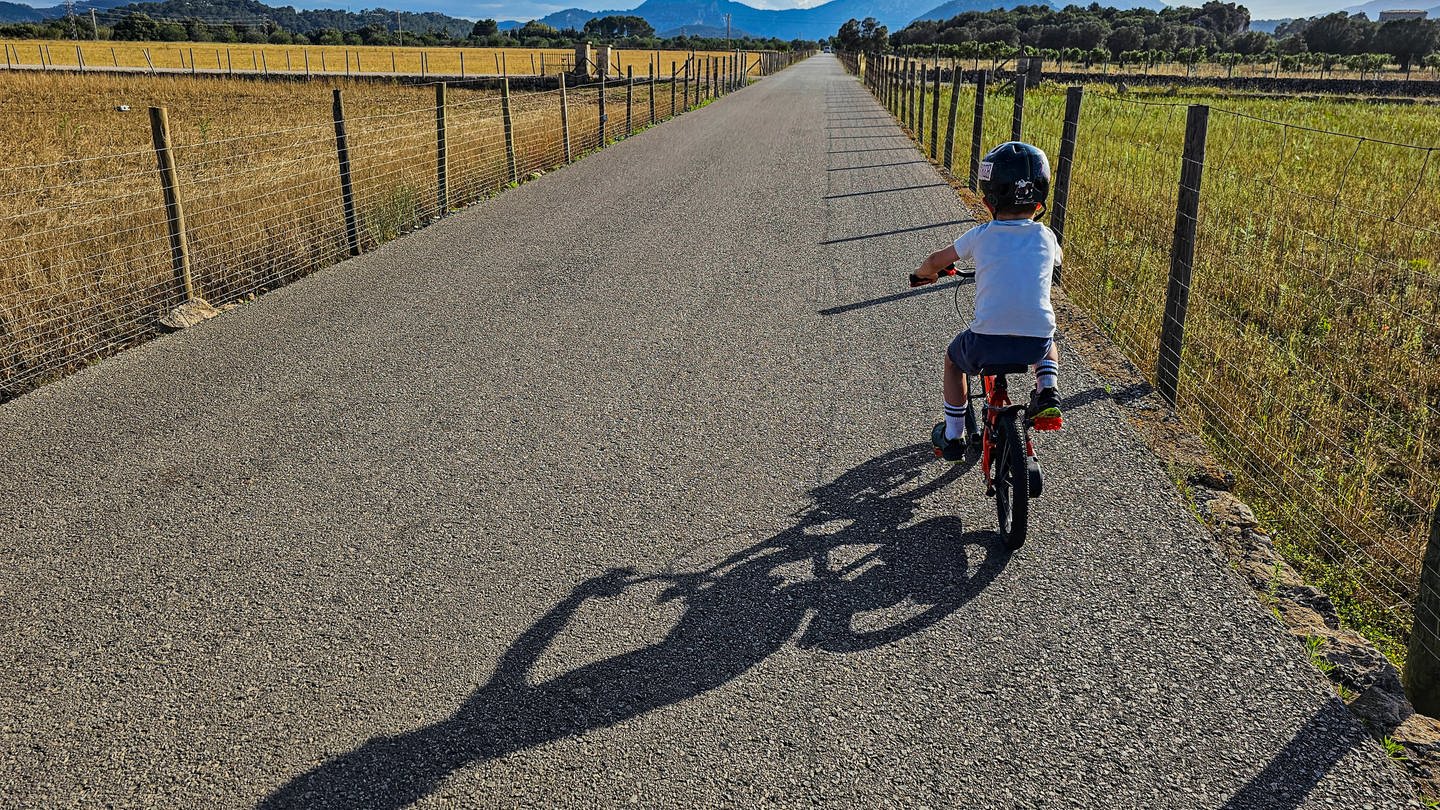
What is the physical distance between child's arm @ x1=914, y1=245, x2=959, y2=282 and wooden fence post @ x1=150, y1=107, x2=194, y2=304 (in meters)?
6.03

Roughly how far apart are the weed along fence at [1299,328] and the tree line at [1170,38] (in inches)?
1852

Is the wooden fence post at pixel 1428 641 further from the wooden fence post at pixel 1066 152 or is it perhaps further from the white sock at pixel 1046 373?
the wooden fence post at pixel 1066 152

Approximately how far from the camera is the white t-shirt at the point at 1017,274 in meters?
3.82

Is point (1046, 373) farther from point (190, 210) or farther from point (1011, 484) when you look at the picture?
point (190, 210)

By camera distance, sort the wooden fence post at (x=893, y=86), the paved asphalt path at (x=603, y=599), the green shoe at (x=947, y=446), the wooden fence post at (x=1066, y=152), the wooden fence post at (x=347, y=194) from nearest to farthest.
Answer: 1. the paved asphalt path at (x=603, y=599)
2. the green shoe at (x=947, y=446)
3. the wooden fence post at (x=1066, y=152)
4. the wooden fence post at (x=347, y=194)
5. the wooden fence post at (x=893, y=86)

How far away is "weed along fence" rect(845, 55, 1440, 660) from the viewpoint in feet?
13.7

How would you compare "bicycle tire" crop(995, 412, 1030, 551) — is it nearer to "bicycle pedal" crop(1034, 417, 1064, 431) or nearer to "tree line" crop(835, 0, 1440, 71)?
"bicycle pedal" crop(1034, 417, 1064, 431)

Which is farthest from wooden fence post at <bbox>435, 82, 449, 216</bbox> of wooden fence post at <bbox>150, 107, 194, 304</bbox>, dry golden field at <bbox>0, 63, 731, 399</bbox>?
wooden fence post at <bbox>150, 107, 194, 304</bbox>

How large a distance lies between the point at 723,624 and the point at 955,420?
154 centimetres

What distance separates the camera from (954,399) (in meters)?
4.31

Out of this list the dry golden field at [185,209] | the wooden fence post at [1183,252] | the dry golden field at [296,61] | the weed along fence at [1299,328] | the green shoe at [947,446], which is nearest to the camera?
the weed along fence at [1299,328]

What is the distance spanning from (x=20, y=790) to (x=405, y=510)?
1822 millimetres

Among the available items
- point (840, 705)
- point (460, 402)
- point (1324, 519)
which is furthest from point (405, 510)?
point (1324, 519)

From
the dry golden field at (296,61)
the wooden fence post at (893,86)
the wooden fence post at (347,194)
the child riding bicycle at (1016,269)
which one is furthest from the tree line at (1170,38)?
the child riding bicycle at (1016,269)
